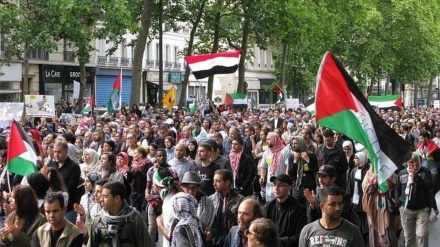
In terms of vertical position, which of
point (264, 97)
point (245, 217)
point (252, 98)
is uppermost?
point (245, 217)

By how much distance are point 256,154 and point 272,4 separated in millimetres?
25447

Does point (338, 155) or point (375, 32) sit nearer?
point (338, 155)

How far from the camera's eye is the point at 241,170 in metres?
13.0

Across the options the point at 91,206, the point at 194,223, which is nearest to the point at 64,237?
the point at 194,223

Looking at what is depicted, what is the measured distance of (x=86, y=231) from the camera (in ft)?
25.6

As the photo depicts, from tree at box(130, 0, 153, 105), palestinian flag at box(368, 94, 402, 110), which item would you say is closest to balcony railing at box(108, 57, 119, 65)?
palestinian flag at box(368, 94, 402, 110)

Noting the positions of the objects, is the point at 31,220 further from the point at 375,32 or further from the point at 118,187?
the point at 375,32

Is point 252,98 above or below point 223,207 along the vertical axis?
below

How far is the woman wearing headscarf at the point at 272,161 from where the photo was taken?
1327 centimetres

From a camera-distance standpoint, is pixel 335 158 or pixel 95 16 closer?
pixel 335 158

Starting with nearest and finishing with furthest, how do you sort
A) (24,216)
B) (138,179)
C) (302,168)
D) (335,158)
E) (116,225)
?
(116,225) < (24,216) < (302,168) < (138,179) < (335,158)

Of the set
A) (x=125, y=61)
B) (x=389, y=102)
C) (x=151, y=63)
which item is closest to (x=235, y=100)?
(x=389, y=102)

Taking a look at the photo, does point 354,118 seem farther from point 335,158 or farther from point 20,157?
point 335,158

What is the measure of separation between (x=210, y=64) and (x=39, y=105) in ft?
15.3
